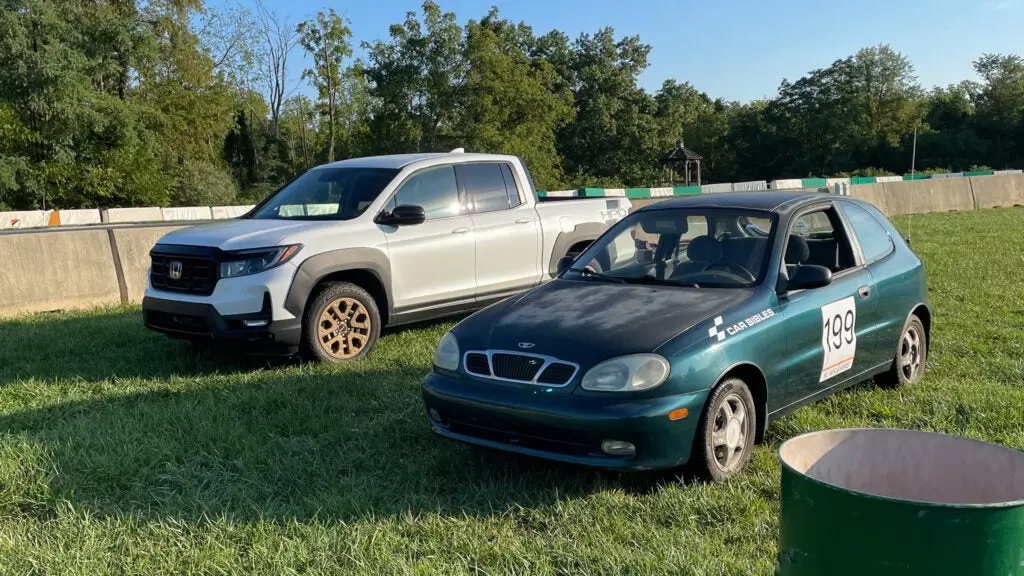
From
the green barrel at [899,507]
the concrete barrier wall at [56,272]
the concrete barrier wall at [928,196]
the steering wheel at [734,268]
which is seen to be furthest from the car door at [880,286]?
the concrete barrier wall at [928,196]

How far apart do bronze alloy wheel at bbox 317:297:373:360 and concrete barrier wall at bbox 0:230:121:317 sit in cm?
493

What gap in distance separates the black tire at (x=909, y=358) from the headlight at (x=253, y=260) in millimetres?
4530

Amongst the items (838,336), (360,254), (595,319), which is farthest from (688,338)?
(360,254)

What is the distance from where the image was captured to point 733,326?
4.23m

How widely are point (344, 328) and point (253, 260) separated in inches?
37.4

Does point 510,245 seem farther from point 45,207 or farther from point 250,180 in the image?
point 250,180

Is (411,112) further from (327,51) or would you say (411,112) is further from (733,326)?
(733,326)

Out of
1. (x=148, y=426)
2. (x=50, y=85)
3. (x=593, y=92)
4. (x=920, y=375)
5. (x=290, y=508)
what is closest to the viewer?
(x=290, y=508)

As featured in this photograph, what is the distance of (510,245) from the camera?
8172mm

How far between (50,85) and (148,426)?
34339mm

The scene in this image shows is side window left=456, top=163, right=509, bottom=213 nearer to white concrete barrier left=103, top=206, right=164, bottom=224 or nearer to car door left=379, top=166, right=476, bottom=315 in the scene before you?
car door left=379, top=166, right=476, bottom=315

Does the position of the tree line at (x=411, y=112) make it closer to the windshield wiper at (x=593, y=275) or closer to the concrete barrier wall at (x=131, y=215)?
the concrete barrier wall at (x=131, y=215)

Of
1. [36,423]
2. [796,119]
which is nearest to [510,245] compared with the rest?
[36,423]

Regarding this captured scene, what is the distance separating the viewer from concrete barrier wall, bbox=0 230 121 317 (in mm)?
9594
